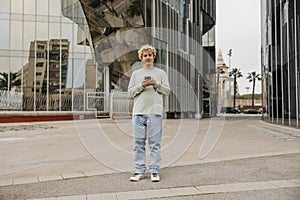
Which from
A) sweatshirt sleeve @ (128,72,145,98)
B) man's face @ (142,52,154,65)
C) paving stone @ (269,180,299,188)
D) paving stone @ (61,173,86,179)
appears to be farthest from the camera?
paving stone @ (61,173,86,179)

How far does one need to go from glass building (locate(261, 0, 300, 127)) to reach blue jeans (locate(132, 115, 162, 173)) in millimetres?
12745

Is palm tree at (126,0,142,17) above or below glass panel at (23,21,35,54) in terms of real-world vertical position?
above

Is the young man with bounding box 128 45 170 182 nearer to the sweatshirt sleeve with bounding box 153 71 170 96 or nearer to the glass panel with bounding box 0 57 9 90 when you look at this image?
the sweatshirt sleeve with bounding box 153 71 170 96

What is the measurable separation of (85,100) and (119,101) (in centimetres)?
335

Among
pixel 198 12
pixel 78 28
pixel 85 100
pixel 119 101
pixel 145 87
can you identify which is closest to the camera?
pixel 145 87

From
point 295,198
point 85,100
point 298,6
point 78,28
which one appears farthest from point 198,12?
point 295,198

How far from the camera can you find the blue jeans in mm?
4531

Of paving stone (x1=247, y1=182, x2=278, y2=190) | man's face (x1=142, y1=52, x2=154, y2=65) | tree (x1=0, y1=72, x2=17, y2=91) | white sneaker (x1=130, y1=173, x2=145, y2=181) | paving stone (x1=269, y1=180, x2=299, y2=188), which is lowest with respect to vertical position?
paving stone (x1=247, y1=182, x2=278, y2=190)

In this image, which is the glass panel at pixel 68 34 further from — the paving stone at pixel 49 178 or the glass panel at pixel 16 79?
the paving stone at pixel 49 178

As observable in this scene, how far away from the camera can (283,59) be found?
719 inches

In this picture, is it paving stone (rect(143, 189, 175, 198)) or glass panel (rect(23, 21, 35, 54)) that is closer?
paving stone (rect(143, 189, 175, 198))

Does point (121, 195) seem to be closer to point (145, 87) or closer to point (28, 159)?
point (145, 87)

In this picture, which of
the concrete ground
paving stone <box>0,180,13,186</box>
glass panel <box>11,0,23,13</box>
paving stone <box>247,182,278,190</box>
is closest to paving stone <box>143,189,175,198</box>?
the concrete ground

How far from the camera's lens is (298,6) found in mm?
16047
